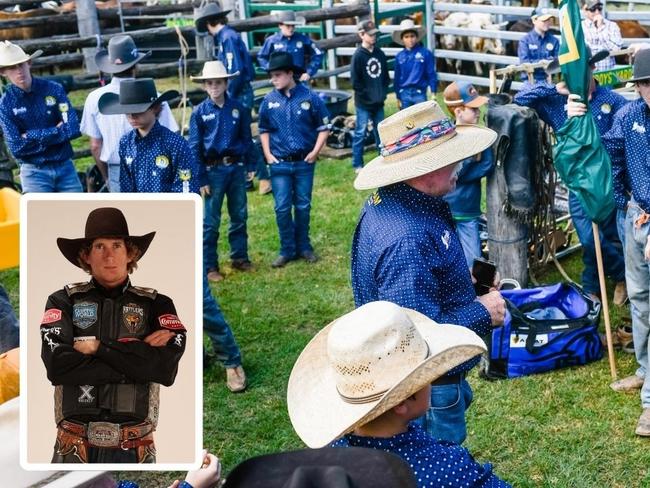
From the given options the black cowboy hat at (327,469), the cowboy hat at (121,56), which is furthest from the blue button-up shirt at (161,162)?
the black cowboy hat at (327,469)

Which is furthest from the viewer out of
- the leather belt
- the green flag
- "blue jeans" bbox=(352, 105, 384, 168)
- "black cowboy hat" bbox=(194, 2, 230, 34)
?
"blue jeans" bbox=(352, 105, 384, 168)

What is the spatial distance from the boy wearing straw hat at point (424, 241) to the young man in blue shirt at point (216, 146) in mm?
4106

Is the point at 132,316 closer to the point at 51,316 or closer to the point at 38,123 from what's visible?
the point at 51,316

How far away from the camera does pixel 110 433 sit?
2.31 meters

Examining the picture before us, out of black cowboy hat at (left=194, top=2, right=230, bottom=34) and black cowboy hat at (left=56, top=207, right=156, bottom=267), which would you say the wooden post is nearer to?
black cowboy hat at (left=194, top=2, right=230, bottom=34)

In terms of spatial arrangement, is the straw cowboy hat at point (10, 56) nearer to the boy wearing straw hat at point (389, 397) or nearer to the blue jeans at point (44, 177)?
the blue jeans at point (44, 177)

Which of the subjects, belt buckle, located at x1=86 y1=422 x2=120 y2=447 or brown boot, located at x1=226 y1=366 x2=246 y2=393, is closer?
belt buckle, located at x1=86 y1=422 x2=120 y2=447

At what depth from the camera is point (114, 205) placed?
7.64 feet

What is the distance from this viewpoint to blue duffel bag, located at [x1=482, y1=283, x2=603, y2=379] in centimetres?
606

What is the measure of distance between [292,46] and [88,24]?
2.73 metres

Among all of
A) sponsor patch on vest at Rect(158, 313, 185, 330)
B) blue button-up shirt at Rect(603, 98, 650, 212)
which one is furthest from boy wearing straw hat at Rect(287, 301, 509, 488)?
blue button-up shirt at Rect(603, 98, 650, 212)

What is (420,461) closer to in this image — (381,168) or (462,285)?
(462,285)

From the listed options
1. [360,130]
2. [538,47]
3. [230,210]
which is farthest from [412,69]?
[230,210]

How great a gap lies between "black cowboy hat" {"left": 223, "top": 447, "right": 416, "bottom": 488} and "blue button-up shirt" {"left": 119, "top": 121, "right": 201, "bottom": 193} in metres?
4.38
